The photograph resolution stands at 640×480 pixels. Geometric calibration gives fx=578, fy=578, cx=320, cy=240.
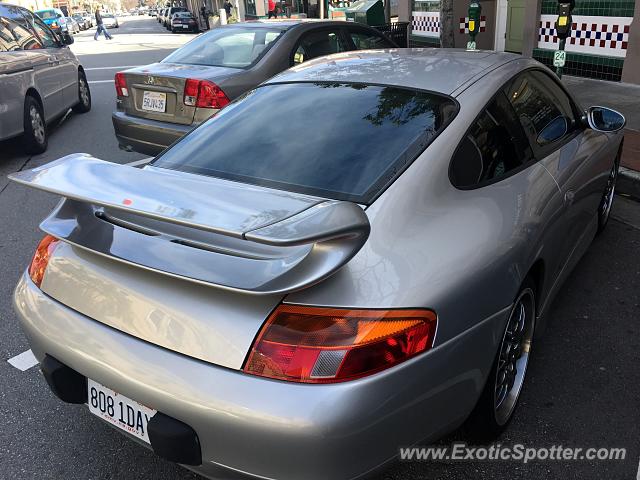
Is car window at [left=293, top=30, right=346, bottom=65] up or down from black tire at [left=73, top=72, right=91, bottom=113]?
up

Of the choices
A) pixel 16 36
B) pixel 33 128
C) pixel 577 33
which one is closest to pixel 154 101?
pixel 33 128

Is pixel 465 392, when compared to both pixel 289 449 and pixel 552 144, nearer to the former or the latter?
pixel 289 449

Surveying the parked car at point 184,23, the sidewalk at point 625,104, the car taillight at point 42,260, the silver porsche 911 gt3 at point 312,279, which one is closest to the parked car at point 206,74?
the silver porsche 911 gt3 at point 312,279

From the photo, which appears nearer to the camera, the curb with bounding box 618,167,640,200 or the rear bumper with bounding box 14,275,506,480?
the rear bumper with bounding box 14,275,506,480

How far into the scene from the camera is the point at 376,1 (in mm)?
12703

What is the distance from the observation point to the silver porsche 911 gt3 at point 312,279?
1640mm

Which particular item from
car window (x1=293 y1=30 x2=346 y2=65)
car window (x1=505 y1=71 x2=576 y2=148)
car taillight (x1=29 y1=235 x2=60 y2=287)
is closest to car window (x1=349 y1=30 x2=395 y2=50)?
car window (x1=293 y1=30 x2=346 y2=65)

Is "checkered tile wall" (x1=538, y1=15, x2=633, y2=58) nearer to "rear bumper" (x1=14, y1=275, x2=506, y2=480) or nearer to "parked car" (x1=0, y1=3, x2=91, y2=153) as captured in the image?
"parked car" (x1=0, y1=3, x2=91, y2=153)

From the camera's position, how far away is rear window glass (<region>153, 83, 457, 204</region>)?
2.23 metres

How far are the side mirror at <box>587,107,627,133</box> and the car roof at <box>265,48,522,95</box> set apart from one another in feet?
2.09

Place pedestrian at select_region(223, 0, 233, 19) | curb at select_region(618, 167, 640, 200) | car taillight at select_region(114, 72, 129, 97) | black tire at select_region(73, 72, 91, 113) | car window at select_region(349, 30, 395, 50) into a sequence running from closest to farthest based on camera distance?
curb at select_region(618, 167, 640, 200)
car taillight at select_region(114, 72, 129, 97)
car window at select_region(349, 30, 395, 50)
black tire at select_region(73, 72, 91, 113)
pedestrian at select_region(223, 0, 233, 19)

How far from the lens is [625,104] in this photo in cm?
778

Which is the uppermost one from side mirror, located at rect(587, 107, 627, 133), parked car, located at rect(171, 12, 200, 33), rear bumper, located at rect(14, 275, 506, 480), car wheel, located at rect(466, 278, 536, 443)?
side mirror, located at rect(587, 107, 627, 133)

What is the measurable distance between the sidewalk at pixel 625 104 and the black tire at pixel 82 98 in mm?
7803
